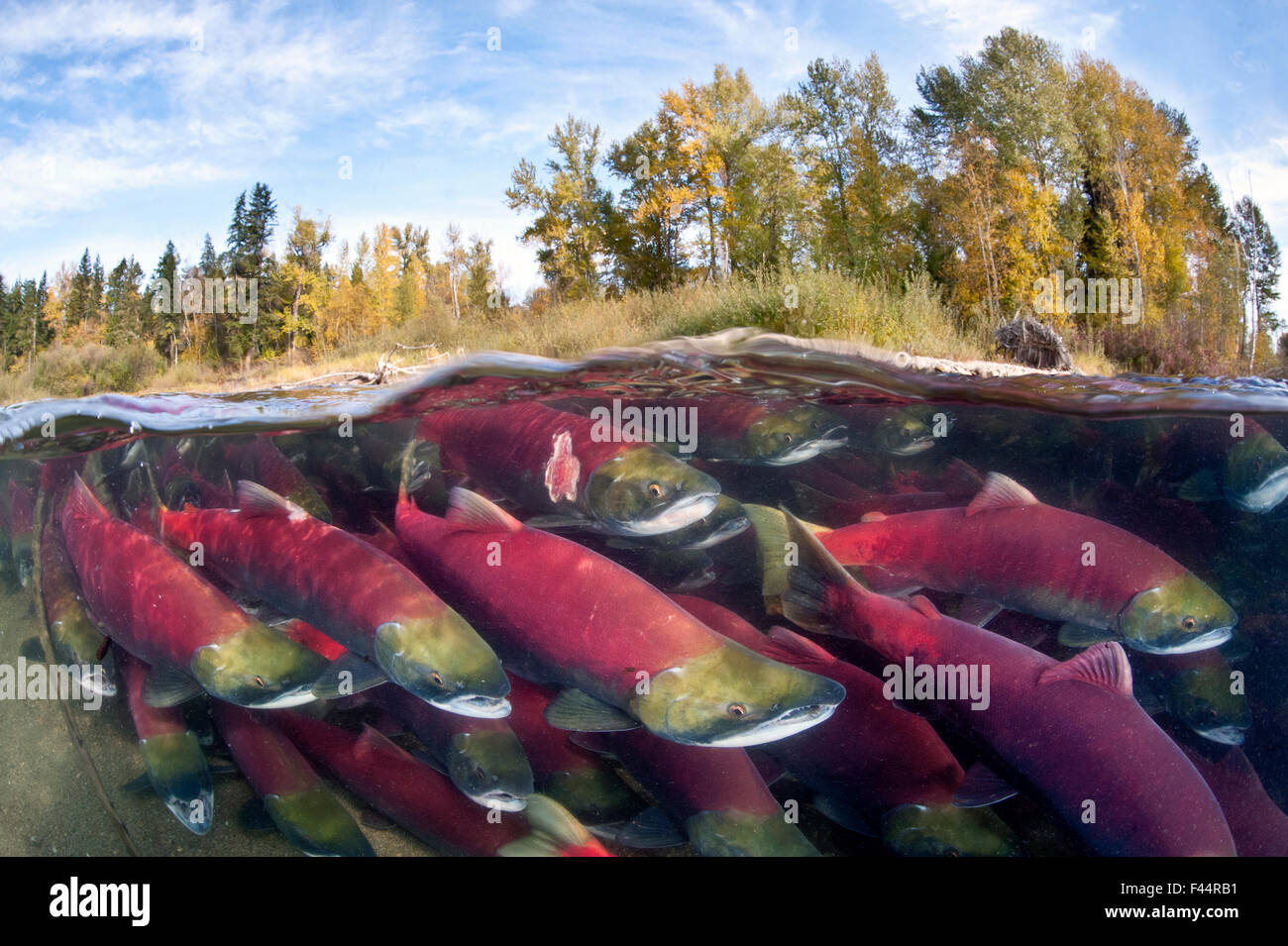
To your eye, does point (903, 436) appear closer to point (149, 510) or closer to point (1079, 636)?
point (1079, 636)

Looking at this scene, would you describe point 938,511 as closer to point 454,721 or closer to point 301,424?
point 454,721

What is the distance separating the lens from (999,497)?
2.77 metres

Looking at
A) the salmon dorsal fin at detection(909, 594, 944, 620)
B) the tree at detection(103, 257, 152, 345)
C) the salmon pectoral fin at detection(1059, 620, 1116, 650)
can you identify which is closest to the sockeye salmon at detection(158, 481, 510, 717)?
the salmon dorsal fin at detection(909, 594, 944, 620)

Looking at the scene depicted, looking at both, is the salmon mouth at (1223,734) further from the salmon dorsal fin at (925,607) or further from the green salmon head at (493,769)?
the green salmon head at (493,769)

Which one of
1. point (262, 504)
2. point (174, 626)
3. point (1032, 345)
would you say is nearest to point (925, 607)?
point (262, 504)

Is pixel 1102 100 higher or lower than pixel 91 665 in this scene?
higher

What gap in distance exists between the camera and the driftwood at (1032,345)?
65.2 ft

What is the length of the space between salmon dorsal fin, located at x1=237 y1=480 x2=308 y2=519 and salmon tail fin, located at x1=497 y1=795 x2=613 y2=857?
1.29m

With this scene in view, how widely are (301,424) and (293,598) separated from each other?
4.60ft

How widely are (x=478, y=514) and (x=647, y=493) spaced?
56 centimetres

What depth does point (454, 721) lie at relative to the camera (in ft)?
7.22

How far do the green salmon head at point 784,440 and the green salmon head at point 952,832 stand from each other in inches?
54.7
